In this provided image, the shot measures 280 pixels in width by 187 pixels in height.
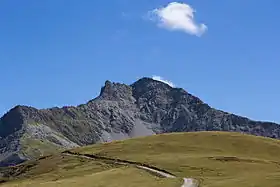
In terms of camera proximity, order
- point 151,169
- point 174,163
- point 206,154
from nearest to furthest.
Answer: point 151,169 < point 174,163 < point 206,154

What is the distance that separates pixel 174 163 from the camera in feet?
386

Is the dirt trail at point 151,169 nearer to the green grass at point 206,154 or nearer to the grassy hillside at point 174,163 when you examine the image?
the grassy hillside at point 174,163

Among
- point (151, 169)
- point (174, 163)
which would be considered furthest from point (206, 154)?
point (151, 169)

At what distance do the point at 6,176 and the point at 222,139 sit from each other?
66.6m

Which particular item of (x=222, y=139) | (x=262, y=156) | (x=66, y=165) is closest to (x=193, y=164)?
(x=262, y=156)

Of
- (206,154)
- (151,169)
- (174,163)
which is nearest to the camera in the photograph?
(151,169)

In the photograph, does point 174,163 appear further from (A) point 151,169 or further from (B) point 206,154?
(B) point 206,154

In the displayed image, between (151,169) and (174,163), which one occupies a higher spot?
Result: (174,163)

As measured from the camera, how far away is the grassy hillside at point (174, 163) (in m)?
89.4

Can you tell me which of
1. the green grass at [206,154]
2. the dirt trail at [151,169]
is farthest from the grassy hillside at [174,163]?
the dirt trail at [151,169]

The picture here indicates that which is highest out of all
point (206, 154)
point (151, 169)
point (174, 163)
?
point (206, 154)

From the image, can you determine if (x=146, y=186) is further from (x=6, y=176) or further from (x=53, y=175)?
(x=6, y=176)

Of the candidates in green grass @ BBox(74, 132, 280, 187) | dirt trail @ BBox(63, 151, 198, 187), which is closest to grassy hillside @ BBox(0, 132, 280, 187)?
green grass @ BBox(74, 132, 280, 187)

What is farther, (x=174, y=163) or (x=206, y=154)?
(x=206, y=154)
